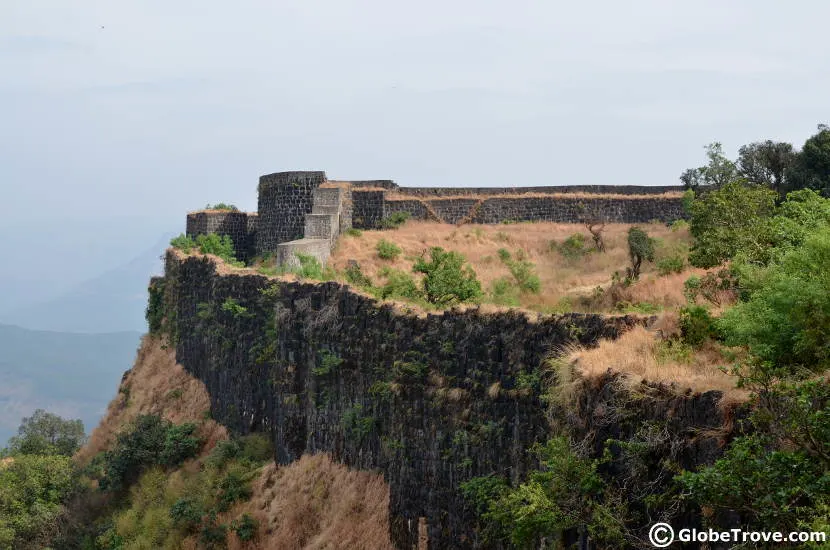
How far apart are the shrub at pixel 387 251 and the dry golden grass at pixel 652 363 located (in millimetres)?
27811

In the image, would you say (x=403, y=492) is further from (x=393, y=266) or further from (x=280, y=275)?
(x=393, y=266)

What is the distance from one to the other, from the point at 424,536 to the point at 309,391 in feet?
27.4

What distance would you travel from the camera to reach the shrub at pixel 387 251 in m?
43.7

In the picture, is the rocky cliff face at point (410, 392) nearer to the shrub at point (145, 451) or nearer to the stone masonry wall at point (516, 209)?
the shrub at point (145, 451)

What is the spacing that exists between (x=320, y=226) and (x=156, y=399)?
Answer: 28.6 ft

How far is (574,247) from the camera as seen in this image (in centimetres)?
4534

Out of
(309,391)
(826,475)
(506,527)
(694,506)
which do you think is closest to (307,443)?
(309,391)

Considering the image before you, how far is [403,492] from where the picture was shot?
72.6 feet

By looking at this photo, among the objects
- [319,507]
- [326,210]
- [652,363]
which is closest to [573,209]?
[326,210]

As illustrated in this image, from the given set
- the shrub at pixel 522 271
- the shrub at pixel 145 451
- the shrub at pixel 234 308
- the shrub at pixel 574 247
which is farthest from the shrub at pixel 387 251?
the shrub at pixel 145 451

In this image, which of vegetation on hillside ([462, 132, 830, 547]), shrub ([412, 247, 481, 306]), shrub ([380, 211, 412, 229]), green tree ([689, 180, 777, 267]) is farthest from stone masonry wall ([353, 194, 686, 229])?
vegetation on hillside ([462, 132, 830, 547])

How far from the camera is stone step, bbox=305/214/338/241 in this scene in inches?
1772

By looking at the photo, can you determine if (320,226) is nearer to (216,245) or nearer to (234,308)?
(216,245)

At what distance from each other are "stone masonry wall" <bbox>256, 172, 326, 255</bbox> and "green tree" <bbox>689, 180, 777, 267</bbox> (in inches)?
843
